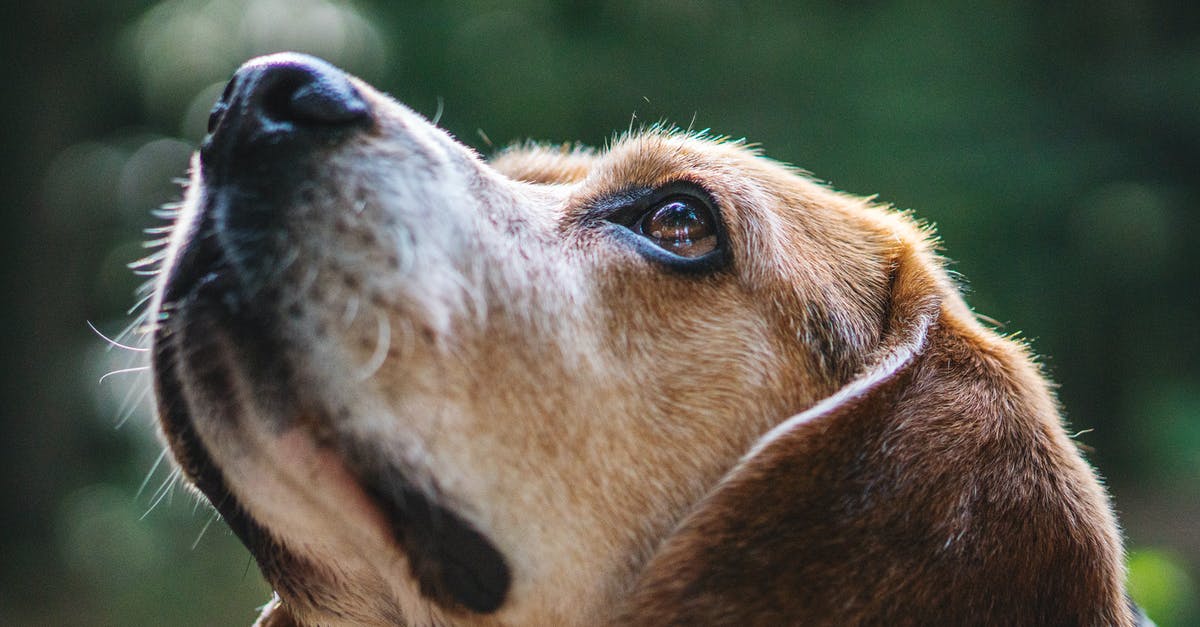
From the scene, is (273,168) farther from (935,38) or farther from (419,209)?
(935,38)

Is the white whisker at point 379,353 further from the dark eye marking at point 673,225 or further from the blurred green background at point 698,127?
the blurred green background at point 698,127

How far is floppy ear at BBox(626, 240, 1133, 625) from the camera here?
2.22m

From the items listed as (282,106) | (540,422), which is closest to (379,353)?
(540,422)

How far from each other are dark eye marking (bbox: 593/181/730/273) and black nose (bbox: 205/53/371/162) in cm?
83

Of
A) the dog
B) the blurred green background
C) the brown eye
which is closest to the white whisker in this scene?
the dog

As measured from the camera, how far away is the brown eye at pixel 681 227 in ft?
9.36

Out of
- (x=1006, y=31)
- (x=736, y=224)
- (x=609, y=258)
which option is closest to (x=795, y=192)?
(x=736, y=224)

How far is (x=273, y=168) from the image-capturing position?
2.35 metres

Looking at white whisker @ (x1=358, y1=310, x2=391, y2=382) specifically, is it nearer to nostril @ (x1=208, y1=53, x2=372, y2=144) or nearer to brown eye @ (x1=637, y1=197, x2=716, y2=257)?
nostril @ (x1=208, y1=53, x2=372, y2=144)

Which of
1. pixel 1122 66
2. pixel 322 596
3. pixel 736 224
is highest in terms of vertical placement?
pixel 1122 66

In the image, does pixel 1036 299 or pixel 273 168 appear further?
pixel 1036 299

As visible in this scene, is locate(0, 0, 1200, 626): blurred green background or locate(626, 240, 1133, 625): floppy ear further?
locate(0, 0, 1200, 626): blurred green background

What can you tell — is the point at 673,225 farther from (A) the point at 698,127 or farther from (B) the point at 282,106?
(A) the point at 698,127

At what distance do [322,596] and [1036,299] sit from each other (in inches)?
341
